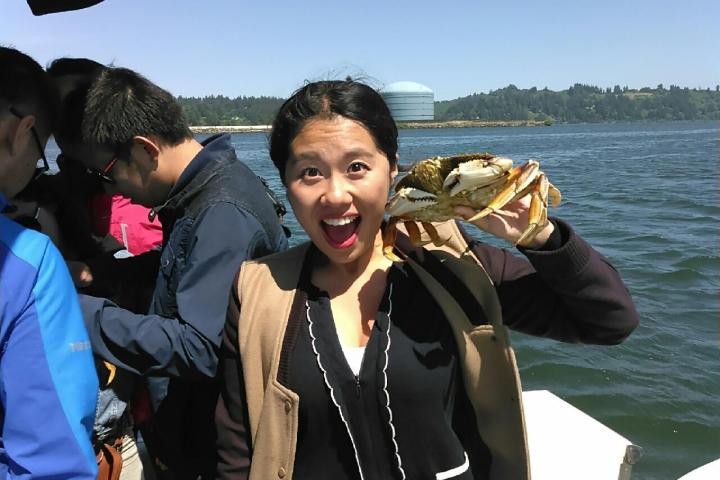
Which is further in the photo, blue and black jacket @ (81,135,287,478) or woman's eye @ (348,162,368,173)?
blue and black jacket @ (81,135,287,478)

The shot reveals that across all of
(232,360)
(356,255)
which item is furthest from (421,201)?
(232,360)

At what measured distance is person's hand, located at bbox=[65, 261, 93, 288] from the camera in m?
2.45

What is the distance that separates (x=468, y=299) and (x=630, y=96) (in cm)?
21281

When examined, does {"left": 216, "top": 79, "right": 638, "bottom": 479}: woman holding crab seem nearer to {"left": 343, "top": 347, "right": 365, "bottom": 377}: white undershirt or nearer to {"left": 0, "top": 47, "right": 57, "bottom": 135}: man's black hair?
{"left": 343, "top": 347, "right": 365, "bottom": 377}: white undershirt

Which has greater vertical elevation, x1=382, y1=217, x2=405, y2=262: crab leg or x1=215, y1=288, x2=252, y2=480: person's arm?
x1=382, y1=217, x2=405, y2=262: crab leg

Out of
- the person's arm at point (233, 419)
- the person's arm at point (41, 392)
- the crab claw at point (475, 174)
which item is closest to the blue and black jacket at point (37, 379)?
the person's arm at point (41, 392)

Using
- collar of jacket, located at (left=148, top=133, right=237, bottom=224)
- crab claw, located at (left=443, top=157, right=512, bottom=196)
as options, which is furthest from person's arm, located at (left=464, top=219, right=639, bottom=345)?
collar of jacket, located at (left=148, top=133, right=237, bottom=224)

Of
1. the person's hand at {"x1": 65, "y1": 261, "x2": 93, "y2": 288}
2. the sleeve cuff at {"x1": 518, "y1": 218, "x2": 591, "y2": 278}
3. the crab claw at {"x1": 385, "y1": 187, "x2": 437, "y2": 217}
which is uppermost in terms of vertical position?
the crab claw at {"x1": 385, "y1": 187, "x2": 437, "y2": 217}

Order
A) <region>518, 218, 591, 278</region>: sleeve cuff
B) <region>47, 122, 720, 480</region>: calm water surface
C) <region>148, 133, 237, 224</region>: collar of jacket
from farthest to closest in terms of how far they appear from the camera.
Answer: <region>47, 122, 720, 480</region>: calm water surface < <region>148, 133, 237, 224</region>: collar of jacket < <region>518, 218, 591, 278</region>: sleeve cuff

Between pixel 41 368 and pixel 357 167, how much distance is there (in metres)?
1.09

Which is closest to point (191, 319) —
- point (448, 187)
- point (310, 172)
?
point (310, 172)

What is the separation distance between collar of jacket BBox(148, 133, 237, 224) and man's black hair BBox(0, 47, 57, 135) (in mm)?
504

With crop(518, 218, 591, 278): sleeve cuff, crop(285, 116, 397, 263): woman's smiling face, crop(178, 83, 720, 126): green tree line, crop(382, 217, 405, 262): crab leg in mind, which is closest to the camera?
crop(518, 218, 591, 278): sleeve cuff

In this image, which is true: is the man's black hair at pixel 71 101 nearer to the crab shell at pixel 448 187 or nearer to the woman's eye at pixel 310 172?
the woman's eye at pixel 310 172
